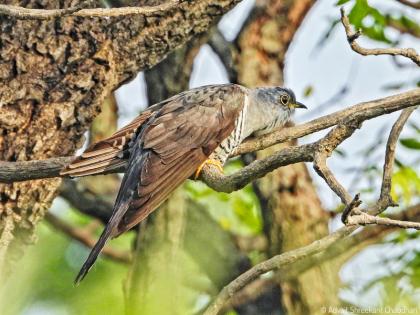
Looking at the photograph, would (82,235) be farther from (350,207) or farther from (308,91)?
(350,207)

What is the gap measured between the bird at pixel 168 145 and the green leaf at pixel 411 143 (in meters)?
0.84

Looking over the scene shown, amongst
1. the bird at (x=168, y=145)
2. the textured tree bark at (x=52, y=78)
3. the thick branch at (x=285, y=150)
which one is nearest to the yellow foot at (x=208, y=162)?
the bird at (x=168, y=145)

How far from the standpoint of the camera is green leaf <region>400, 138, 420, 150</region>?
4.71m

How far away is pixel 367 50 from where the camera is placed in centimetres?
282

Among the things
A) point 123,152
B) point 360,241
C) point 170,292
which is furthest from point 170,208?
point 170,292

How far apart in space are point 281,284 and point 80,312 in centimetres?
491

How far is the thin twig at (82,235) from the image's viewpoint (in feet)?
19.1

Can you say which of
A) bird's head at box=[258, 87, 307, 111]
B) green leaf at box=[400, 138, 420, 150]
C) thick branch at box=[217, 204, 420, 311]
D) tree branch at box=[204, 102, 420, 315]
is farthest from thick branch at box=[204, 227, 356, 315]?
thick branch at box=[217, 204, 420, 311]

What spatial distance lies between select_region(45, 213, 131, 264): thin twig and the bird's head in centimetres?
181

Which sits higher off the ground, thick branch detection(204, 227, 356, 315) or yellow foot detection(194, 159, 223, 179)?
yellow foot detection(194, 159, 223, 179)

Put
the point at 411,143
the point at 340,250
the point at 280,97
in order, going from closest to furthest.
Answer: the point at 411,143 < the point at 280,97 < the point at 340,250

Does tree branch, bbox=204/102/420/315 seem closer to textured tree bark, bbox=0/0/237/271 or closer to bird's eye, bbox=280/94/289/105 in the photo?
textured tree bark, bbox=0/0/237/271

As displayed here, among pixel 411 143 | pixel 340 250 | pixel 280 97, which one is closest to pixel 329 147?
pixel 411 143

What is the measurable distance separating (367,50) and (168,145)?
4.71 ft
